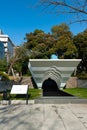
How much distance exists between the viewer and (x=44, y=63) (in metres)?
30.2

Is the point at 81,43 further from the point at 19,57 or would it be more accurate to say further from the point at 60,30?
the point at 19,57

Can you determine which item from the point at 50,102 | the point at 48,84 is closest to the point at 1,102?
the point at 50,102

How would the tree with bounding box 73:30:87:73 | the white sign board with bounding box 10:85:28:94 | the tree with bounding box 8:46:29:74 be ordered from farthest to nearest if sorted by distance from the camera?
1. the tree with bounding box 73:30:87:73
2. the tree with bounding box 8:46:29:74
3. the white sign board with bounding box 10:85:28:94

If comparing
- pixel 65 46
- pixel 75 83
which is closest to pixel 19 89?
pixel 75 83

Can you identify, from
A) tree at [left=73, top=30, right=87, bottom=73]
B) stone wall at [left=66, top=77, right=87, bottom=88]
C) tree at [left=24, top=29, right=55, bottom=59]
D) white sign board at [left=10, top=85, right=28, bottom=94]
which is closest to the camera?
white sign board at [left=10, top=85, right=28, bottom=94]

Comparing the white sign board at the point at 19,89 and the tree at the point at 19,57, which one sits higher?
the tree at the point at 19,57

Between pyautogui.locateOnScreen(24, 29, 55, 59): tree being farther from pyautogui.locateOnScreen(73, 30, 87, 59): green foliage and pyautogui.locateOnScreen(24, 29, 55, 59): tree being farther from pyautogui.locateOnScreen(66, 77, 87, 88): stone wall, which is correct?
pyautogui.locateOnScreen(66, 77, 87, 88): stone wall

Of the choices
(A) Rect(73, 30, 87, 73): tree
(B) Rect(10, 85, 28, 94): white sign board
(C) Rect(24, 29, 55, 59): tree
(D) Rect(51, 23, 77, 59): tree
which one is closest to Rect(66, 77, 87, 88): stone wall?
(D) Rect(51, 23, 77, 59): tree

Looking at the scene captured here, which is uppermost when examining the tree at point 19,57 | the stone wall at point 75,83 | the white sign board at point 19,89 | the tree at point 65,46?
the tree at point 65,46

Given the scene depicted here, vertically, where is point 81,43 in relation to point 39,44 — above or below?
below

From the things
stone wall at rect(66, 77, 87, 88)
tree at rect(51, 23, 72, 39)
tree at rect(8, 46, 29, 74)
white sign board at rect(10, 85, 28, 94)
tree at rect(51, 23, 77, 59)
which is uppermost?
tree at rect(51, 23, 72, 39)

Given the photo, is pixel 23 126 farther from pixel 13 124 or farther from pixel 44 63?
pixel 44 63

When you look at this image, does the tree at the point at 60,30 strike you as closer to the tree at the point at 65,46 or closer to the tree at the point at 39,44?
the tree at the point at 65,46

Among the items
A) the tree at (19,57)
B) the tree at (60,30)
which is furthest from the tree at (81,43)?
the tree at (19,57)
